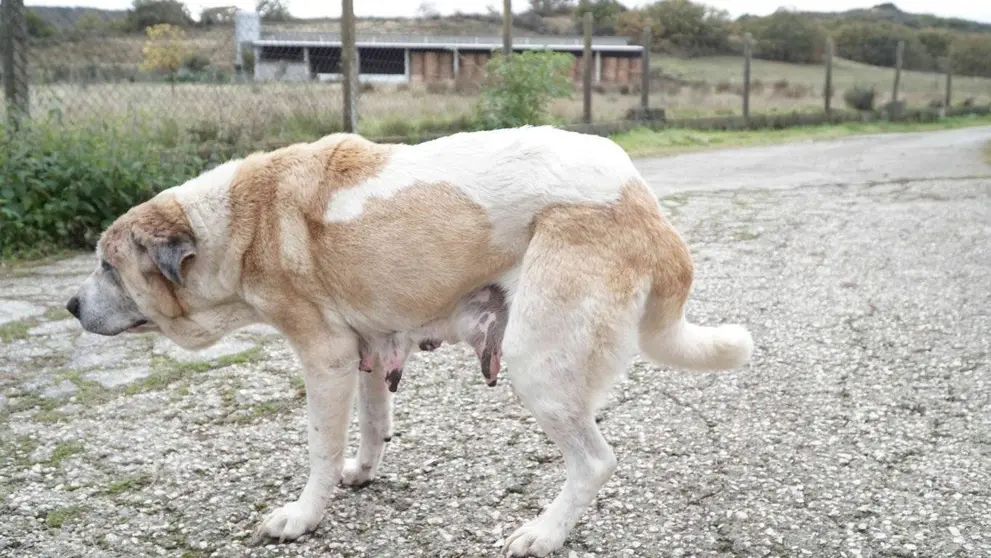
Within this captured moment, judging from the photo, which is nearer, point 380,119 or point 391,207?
point 391,207

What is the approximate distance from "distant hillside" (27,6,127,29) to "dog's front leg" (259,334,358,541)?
599cm

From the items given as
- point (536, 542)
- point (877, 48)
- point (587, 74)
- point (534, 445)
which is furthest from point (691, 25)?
point (536, 542)

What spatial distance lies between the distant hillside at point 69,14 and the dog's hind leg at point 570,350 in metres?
6.51

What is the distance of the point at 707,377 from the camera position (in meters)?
4.32

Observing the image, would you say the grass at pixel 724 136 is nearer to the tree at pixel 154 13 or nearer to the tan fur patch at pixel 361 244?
the tree at pixel 154 13

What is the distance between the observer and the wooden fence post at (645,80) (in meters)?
15.9

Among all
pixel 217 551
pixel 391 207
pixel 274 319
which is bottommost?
pixel 217 551

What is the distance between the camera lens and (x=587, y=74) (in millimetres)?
13836

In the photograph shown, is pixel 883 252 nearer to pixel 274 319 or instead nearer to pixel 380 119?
pixel 274 319

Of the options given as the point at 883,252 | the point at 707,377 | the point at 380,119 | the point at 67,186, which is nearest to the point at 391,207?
the point at 707,377

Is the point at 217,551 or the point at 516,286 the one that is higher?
the point at 516,286

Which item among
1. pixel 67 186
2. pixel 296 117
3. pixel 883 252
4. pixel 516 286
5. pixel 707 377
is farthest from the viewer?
pixel 296 117

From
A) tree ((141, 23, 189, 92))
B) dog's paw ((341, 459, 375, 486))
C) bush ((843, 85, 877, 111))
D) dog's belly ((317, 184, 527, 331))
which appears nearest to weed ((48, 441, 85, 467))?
dog's paw ((341, 459, 375, 486))

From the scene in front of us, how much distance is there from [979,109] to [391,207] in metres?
30.9
